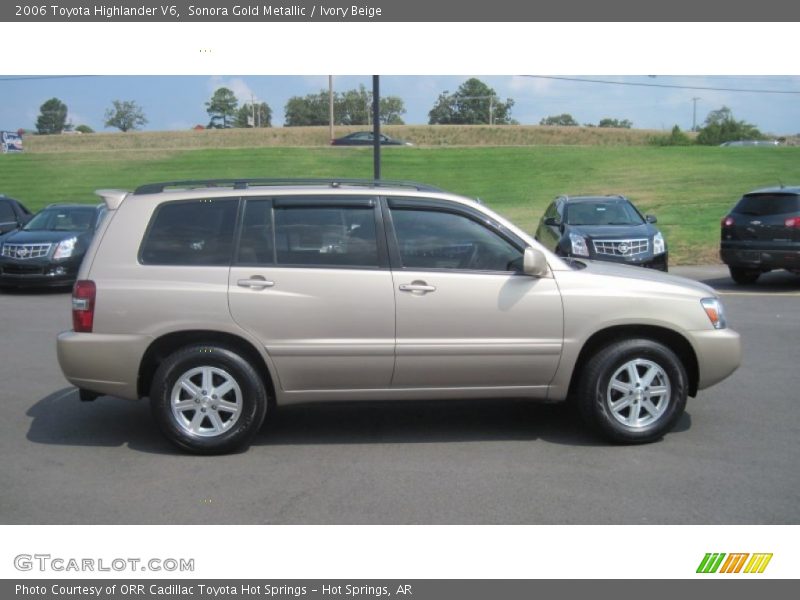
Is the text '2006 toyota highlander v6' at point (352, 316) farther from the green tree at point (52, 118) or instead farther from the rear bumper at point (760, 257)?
the green tree at point (52, 118)

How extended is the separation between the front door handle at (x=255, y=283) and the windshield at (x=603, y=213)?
1015cm

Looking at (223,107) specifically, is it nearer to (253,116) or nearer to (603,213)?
(253,116)

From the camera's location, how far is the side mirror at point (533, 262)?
5770mm

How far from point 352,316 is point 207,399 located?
3.77 feet

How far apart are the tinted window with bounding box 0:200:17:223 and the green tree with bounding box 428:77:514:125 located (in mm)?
A: 66445

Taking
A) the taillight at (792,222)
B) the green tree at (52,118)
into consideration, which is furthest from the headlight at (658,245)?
the green tree at (52,118)

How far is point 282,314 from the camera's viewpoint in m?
5.76

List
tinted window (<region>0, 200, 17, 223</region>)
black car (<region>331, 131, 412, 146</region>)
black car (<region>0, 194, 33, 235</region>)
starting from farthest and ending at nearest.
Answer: black car (<region>331, 131, 412, 146</region>) < tinted window (<region>0, 200, 17, 223</region>) < black car (<region>0, 194, 33, 235</region>)

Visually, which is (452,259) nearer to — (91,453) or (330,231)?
(330,231)

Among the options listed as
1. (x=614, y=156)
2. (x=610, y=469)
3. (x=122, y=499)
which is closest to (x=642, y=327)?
(x=610, y=469)

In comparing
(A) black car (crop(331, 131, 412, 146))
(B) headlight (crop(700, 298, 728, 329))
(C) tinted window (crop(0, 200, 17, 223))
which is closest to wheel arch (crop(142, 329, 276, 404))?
(B) headlight (crop(700, 298, 728, 329))

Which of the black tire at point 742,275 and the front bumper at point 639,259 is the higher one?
the front bumper at point 639,259

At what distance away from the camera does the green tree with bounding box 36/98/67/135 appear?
77.9m

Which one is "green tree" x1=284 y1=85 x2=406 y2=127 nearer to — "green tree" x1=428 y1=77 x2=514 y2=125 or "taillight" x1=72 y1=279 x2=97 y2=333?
"green tree" x1=428 y1=77 x2=514 y2=125
